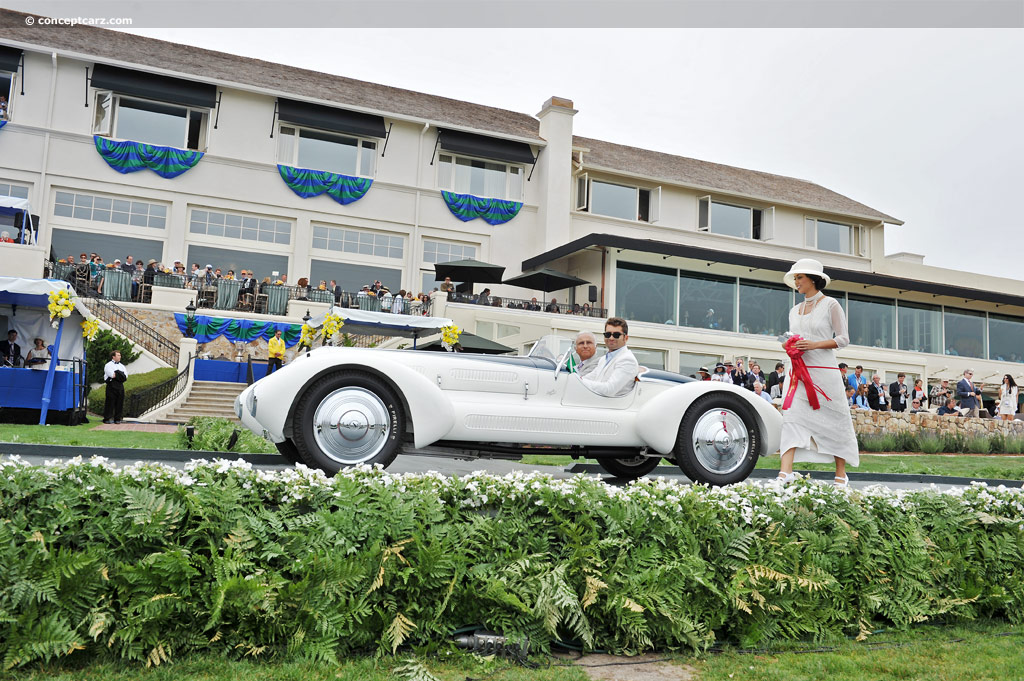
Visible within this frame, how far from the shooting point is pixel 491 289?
31.1 m

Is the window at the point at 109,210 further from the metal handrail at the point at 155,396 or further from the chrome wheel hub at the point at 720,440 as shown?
the chrome wheel hub at the point at 720,440

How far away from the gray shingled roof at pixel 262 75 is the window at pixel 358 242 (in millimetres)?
5206

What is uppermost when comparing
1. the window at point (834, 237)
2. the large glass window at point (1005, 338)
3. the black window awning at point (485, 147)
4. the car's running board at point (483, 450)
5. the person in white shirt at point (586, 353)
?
the black window awning at point (485, 147)

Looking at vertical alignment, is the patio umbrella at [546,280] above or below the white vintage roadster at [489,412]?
Answer: above

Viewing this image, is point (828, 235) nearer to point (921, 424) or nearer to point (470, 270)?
point (921, 424)

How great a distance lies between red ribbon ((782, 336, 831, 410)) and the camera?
6.00 metres

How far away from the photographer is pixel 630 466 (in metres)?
7.59

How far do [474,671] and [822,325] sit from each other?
4233mm

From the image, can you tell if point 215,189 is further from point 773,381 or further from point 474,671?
point 474,671

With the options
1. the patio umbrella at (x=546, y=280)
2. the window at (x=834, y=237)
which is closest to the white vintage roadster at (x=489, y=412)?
the patio umbrella at (x=546, y=280)

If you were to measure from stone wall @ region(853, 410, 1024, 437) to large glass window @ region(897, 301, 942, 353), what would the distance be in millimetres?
13870

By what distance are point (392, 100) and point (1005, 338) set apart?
3229 cm

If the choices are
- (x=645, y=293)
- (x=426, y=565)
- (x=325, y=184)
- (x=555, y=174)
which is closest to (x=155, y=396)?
(x=325, y=184)

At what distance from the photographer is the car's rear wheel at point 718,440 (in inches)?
254
